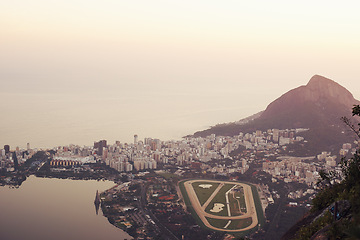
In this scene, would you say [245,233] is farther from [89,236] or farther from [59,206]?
[59,206]

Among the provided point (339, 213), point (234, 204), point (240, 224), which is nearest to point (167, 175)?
point (234, 204)

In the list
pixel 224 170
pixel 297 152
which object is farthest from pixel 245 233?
pixel 297 152

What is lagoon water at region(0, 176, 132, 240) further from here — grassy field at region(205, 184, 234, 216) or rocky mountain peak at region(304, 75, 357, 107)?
rocky mountain peak at region(304, 75, 357, 107)

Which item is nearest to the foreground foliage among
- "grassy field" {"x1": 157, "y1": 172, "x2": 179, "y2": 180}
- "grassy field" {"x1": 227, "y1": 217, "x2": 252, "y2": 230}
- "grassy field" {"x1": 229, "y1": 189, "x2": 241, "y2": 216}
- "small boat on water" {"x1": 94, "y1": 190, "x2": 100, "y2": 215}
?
"grassy field" {"x1": 227, "y1": 217, "x2": 252, "y2": 230}

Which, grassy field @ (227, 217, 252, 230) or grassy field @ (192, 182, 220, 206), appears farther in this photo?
grassy field @ (192, 182, 220, 206)

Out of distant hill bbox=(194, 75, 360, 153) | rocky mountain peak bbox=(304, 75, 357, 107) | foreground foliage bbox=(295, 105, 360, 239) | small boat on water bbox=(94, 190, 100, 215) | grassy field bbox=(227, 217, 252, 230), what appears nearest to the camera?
foreground foliage bbox=(295, 105, 360, 239)
